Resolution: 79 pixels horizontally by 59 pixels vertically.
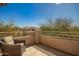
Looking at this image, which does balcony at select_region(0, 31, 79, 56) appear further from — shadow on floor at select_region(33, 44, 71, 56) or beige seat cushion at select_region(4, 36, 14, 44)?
beige seat cushion at select_region(4, 36, 14, 44)

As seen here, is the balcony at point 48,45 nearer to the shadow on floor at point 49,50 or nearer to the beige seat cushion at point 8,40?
the shadow on floor at point 49,50

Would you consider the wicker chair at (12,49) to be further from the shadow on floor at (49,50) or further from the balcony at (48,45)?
the shadow on floor at (49,50)

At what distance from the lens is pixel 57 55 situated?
13.7 feet

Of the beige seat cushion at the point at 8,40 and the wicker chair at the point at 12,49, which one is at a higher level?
the beige seat cushion at the point at 8,40

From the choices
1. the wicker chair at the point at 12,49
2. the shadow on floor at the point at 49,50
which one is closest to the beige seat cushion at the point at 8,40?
the wicker chair at the point at 12,49

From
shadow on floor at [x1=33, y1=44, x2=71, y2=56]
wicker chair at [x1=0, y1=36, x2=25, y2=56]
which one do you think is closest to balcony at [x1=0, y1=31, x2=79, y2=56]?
shadow on floor at [x1=33, y1=44, x2=71, y2=56]

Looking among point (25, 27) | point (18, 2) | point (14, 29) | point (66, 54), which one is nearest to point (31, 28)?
point (25, 27)

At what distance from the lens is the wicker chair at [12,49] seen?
4062 mm

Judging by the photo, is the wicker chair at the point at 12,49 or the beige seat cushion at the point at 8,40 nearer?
the wicker chair at the point at 12,49

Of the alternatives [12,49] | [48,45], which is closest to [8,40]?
[12,49]

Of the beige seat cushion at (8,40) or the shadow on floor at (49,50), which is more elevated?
the beige seat cushion at (8,40)

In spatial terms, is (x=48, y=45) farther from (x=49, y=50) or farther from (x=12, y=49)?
(x=12, y=49)

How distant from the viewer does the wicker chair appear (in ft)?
13.3

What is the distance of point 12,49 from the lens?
406 cm
